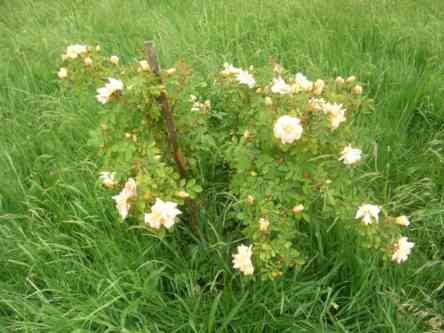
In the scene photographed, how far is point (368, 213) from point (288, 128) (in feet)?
1.25

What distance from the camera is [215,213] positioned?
1651mm

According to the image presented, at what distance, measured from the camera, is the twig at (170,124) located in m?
1.25

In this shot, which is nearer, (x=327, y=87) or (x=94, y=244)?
(x=327, y=87)

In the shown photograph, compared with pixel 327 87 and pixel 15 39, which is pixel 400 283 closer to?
pixel 327 87

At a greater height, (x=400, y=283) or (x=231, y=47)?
(x=231, y=47)

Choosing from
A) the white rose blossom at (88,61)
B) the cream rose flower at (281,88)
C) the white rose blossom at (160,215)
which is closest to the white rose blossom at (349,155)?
the cream rose flower at (281,88)

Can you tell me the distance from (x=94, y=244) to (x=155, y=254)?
243 mm

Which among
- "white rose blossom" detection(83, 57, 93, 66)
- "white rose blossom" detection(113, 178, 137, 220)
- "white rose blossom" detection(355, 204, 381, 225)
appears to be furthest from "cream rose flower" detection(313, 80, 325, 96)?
"white rose blossom" detection(83, 57, 93, 66)

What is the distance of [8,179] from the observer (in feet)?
6.25

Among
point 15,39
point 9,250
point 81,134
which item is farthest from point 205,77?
point 15,39

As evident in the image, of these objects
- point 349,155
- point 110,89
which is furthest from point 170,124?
point 349,155

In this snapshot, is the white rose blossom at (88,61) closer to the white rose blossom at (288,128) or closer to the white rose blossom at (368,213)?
the white rose blossom at (288,128)

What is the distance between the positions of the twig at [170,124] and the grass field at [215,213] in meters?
0.11

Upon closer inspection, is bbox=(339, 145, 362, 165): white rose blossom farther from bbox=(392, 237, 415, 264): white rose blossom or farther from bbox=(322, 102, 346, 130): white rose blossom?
bbox=(392, 237, 415, 264): white rose blossom
